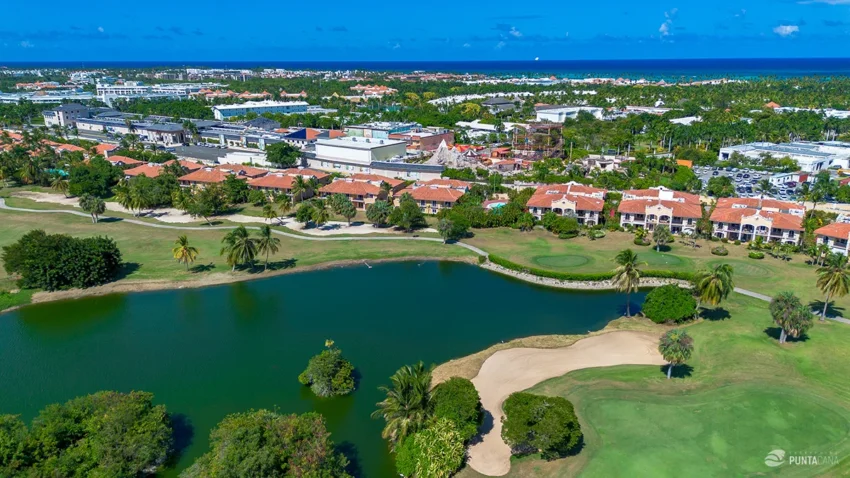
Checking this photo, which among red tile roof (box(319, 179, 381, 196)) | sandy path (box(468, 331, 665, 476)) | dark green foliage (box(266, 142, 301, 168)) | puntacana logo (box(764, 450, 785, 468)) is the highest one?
dark green foliage (box(266, 142, 301, 168))

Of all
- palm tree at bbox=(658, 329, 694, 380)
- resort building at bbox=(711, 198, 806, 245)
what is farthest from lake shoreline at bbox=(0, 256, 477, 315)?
resort building at bbox=(711, 198, 806, 245)

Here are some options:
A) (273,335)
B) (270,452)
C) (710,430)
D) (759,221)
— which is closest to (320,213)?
(273,335)

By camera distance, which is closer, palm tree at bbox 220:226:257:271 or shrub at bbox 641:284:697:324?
shrub at bbox 641:284:697:324

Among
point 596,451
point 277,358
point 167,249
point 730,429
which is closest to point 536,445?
point 596,451

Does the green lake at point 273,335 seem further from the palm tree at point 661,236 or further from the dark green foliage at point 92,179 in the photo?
the dark green foliage at point 92,179

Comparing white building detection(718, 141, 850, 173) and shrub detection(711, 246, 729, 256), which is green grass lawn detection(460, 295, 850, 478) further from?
white building detection(718, 141, 850, 173)

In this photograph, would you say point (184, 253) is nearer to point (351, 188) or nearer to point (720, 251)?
point (351, 188)

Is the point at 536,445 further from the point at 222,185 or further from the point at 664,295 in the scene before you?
the point at 222,185
